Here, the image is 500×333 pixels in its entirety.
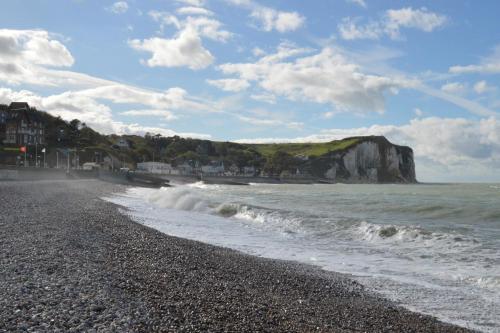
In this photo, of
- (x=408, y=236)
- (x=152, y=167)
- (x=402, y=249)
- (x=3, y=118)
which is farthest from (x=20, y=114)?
(x=402, y=249)

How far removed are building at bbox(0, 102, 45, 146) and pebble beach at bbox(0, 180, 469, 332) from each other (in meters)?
113

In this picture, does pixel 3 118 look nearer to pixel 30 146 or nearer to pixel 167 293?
pixel 30 146

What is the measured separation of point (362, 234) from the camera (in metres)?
20.8

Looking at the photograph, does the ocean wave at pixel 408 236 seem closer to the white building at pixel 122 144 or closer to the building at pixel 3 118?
the building at pixel 3 118

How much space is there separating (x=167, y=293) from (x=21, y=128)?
121 meters

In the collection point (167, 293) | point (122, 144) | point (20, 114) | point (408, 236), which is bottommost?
point (408, 236)

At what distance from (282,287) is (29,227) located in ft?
30.3

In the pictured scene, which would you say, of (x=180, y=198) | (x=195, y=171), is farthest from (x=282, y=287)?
(x=195, y=171)

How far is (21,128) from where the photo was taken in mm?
114688

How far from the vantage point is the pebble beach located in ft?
21.1

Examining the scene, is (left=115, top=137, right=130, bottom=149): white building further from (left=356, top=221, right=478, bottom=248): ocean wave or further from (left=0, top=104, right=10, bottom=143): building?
(left=356, top=221, right=478, bottom=248): ocean wave

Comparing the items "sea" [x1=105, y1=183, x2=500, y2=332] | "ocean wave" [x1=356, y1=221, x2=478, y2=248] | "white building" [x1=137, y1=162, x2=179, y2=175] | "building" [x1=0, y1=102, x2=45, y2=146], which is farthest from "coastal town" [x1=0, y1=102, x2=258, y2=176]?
"ocean wave" [x1=356, y1=221, x2=478, y2=248]

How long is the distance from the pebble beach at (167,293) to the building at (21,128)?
11276 cm

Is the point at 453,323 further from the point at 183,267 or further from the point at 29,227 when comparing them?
the point at 29,227
